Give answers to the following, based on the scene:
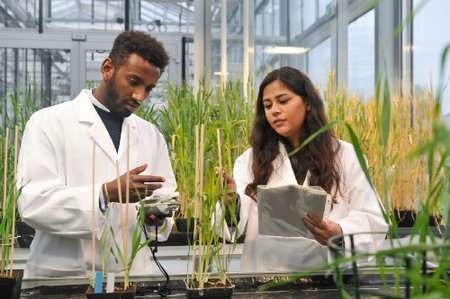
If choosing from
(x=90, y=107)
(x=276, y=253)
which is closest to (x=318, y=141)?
(x=276, y=253)

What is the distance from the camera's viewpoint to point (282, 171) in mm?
1704

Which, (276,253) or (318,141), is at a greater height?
(318,141)

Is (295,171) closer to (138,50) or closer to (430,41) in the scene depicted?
(138,50)

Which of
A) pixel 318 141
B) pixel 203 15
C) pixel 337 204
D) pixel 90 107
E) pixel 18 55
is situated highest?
pixel 203 15

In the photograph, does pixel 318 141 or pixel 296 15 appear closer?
pixel 318 141

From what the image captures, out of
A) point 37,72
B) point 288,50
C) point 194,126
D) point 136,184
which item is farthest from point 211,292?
point 37,72

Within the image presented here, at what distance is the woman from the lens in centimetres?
158

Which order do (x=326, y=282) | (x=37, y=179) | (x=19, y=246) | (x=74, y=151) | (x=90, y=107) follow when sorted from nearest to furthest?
(x=326, y=282) < (x=37, y=179) < (x=74, y=151) < (x=90, y=107) < (x=19, y=246)

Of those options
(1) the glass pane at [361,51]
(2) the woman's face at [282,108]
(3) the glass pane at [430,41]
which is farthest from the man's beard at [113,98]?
(1) the glass pane at [361,51]

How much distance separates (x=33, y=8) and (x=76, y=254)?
155 inches

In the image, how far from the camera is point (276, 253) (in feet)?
5.58

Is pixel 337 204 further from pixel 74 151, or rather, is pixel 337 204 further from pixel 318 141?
pixel 74 151

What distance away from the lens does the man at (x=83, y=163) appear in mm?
1354

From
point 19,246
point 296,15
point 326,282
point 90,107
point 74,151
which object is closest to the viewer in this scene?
point 326,282
